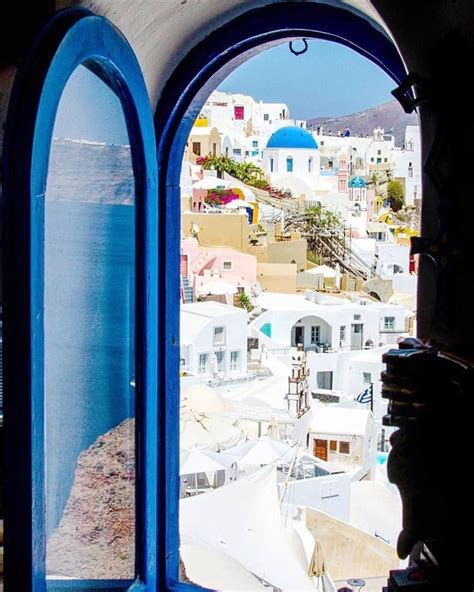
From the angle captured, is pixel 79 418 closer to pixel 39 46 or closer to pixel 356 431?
pixel 39 46

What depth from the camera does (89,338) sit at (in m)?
1.10

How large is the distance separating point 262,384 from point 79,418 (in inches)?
410

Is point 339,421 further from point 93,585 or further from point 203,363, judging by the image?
point 93,585

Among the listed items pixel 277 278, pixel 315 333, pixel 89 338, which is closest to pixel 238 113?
pixel 277 278

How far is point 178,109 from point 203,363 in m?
10.4

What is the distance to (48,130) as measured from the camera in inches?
31.2

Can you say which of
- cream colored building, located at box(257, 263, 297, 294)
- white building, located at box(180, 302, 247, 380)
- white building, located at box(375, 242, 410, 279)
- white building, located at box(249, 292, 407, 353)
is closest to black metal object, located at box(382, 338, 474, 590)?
white building, located at box(180, 302, 247, 380)

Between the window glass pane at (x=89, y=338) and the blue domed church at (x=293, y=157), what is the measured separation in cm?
2637

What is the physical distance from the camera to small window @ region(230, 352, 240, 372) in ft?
39.1

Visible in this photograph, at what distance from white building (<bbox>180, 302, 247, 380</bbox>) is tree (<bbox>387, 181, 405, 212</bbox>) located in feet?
58.8

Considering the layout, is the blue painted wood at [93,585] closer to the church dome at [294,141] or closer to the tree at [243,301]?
the tree at [243,301]

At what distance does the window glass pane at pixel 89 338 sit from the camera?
930 millimetres

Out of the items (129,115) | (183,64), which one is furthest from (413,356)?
Result: (183,64)

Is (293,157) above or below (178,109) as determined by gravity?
above
